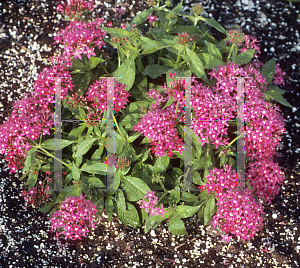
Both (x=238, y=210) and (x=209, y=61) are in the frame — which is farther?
(x=209, y=61)

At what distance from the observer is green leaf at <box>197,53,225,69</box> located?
2.70 m

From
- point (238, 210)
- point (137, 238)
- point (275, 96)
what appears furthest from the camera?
point (137, 238)

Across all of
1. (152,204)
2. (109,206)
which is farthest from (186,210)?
(109,206)

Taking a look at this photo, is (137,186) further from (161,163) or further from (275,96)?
(275,96)

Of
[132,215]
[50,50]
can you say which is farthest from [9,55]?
[132,215]

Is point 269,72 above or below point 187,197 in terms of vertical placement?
above

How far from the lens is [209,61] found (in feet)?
8.93

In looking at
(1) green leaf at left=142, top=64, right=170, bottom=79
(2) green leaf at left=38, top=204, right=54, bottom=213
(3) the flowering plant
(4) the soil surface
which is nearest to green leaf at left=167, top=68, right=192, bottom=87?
(3) the flowering plant

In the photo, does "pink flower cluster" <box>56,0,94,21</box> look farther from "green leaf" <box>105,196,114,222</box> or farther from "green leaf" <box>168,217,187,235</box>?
"green leaf" <box>168,217,187,235</box>

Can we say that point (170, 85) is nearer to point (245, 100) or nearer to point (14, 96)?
point (245, 100)

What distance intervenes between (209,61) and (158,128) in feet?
2.66

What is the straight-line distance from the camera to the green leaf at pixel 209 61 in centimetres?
270

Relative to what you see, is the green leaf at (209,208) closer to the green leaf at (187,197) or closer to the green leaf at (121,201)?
the green leaf at (187,197)

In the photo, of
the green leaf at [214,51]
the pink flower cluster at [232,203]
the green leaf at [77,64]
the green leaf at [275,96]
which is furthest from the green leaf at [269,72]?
the green leaf at [77,64]
